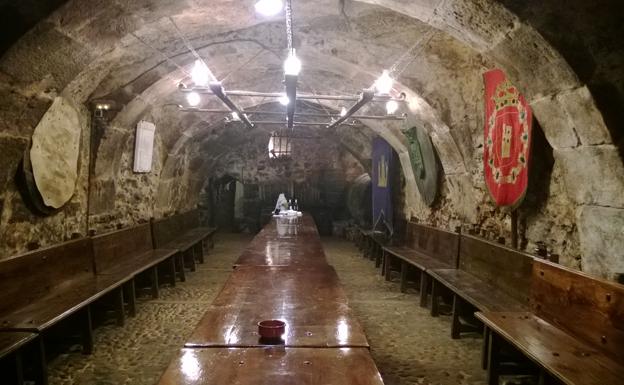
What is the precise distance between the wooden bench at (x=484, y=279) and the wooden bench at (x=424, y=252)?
0.31m

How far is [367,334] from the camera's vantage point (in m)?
5.10

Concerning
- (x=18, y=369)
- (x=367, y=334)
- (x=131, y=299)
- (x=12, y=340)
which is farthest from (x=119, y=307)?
(x=367, y=334)

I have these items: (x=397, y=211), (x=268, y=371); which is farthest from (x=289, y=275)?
(x=397, y=211)

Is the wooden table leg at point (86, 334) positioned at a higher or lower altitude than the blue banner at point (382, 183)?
lower

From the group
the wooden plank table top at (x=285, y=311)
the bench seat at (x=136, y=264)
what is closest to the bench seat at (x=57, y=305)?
the bench seat at (x=136, y=264)

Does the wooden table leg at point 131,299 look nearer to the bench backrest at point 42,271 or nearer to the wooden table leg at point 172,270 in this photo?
the bench backrest at point 42,271

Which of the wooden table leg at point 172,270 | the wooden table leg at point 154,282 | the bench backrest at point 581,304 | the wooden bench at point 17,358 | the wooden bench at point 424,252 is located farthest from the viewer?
the wooden table leg at point 172,270

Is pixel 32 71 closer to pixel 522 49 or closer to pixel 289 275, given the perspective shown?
pixel 289 275

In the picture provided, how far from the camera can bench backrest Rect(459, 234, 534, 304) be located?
4398 millimetres

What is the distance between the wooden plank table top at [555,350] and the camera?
103 inches

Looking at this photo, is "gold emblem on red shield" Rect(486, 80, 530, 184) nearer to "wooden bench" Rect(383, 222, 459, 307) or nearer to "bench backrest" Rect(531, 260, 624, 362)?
"bench backrest" Rect(531, 260, 624, 362)

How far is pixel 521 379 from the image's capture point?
3869 mm

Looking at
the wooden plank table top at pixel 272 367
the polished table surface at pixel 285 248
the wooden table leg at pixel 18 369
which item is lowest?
the wooden table leg at pixel 18 369

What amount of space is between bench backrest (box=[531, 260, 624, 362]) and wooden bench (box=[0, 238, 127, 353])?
4.10 m
